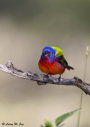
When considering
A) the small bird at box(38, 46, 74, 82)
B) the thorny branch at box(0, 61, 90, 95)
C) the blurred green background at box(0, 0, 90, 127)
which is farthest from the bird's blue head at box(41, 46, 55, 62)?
the blurred green background at box(0, 0, 90, 127)

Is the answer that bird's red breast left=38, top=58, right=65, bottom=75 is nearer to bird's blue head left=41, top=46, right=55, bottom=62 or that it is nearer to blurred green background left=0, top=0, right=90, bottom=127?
bird's blue head left=41, top=46, right=55, bottom=62

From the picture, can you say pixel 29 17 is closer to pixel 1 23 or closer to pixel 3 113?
pixel 1 23

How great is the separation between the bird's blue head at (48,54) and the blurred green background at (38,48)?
48 centimetres

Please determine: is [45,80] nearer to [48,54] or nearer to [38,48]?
[48,54]

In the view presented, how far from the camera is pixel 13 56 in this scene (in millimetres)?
1374

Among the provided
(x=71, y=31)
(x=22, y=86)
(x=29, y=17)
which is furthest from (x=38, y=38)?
(x=22, y=86)

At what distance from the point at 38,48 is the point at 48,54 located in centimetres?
52

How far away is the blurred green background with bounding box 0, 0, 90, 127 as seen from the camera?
1367 millimetres

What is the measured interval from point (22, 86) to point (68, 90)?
446 mm

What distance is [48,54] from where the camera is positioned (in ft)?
2.97

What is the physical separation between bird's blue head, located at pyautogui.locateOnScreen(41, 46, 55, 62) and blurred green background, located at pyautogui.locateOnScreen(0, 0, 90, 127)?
48 centimetres

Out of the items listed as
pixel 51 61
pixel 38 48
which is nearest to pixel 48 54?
pixel 51 61

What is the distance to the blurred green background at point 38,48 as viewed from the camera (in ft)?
4.49

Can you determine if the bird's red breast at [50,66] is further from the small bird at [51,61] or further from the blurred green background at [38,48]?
the blurred green background at [38,48]
